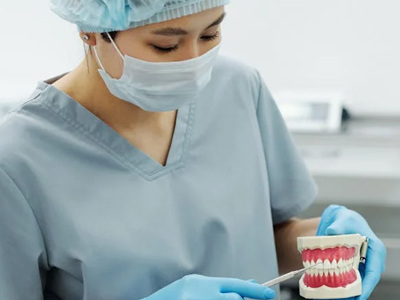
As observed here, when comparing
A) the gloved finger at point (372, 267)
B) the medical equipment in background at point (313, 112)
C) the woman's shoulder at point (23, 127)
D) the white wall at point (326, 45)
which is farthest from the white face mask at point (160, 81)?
the white wall at point (326, 45)

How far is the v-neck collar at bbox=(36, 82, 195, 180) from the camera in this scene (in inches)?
44.8

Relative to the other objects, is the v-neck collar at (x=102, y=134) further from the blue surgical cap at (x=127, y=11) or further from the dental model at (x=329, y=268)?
the dental model at (x=329, y=268)

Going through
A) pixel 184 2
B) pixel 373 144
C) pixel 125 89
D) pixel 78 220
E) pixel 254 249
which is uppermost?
pixel 184 2

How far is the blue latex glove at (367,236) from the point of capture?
1.19 m

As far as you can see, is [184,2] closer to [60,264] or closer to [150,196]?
[150,196]

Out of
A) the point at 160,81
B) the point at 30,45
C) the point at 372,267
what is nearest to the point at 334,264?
the point at 372,267

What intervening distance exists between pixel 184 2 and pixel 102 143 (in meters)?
0.29

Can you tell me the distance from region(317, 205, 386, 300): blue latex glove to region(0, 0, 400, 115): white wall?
99 centimetres

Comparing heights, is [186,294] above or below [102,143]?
below

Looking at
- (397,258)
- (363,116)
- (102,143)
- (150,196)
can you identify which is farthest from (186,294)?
(363,116)

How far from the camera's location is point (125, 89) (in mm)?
1089

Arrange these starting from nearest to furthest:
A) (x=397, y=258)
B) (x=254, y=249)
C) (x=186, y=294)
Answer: (x=186, y=294) < (x=254, y=249) < (x=397, y=258)

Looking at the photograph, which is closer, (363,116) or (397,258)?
(397,258)

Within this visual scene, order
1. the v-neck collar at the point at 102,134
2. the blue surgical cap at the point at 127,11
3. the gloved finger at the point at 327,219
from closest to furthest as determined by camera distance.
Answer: the blue surgical cap at the point at 127,11
the v-neck collar at the point at 102,134
the gloved finger at the point at 327,219
